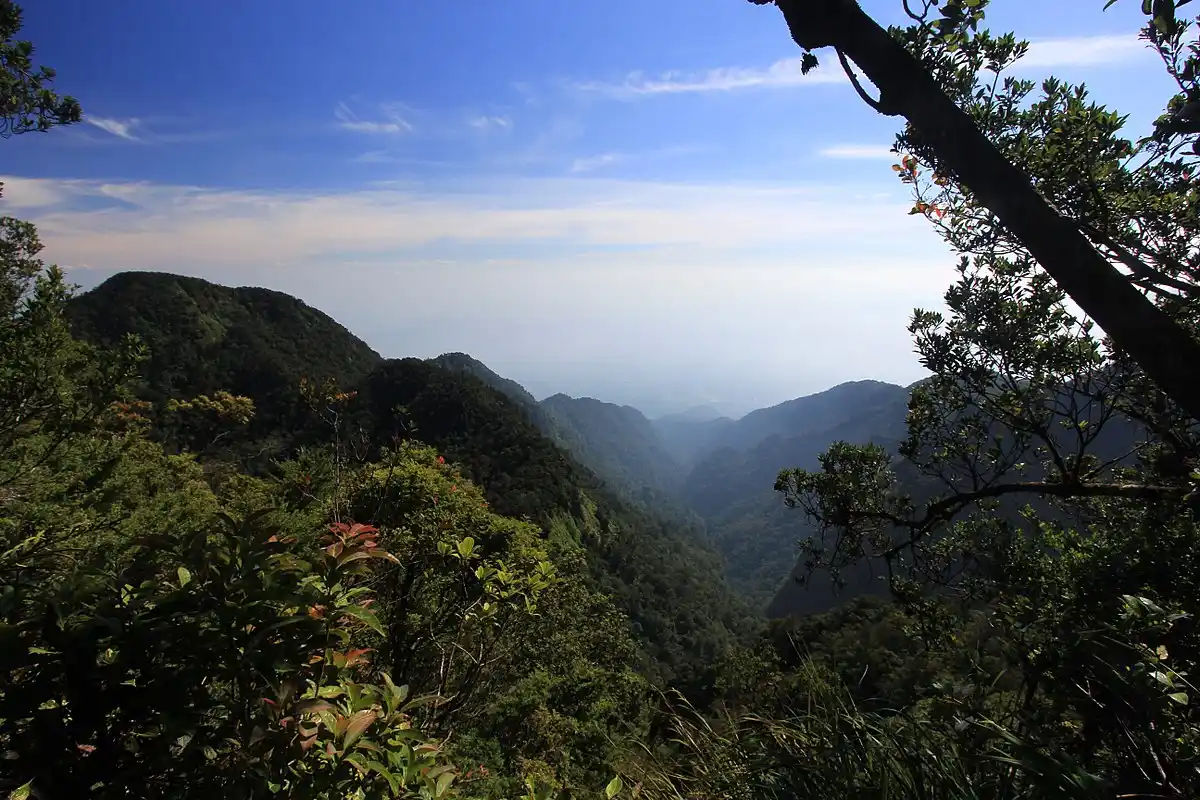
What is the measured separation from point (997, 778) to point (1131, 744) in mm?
390

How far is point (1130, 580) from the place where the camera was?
2.85 meters

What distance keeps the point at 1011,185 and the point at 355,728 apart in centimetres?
258

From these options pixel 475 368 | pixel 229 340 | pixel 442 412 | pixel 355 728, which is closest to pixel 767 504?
pixel 475 368

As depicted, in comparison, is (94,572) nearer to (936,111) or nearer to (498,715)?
(936,111)

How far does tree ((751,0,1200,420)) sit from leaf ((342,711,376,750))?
8.00 feet

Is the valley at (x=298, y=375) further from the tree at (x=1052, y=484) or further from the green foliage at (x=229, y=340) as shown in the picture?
the tree at (x=1052, y=484)

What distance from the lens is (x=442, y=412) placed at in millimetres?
60406

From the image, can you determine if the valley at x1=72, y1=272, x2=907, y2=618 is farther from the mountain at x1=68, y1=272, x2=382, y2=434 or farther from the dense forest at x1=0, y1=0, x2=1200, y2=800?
the dense forest at x1=0, y1=0, x2=1200, y2=800

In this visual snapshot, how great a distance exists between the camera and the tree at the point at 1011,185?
1.87m

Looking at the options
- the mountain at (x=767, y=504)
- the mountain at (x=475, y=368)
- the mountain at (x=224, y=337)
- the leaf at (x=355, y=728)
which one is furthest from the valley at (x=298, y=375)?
the leaf at (x=355, y=728)

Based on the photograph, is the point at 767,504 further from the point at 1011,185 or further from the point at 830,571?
Result: the point at 1011,185

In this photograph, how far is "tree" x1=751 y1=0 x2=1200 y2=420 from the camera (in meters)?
1.87

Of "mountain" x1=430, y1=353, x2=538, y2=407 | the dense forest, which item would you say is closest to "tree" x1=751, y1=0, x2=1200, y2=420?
the dense forest

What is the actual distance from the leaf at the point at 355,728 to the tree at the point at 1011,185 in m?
2.44
